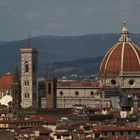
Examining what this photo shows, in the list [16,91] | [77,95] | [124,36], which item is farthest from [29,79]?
[124,36]

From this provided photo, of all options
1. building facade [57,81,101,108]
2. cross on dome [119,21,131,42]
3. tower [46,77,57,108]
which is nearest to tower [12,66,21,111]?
tower [46,77,57,108]

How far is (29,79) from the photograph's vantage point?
138375mm

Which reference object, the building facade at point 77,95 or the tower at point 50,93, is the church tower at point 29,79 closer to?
the tower at point 50,93

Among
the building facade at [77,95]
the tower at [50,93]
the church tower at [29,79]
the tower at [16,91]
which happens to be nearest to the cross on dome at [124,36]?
the building facade at [77,95]

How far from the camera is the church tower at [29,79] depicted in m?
137

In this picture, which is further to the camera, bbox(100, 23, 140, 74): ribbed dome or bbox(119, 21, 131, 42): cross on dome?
bbox(119, 21, 131, 42): cross on dome

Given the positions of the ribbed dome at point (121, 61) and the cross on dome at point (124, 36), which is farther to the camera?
the cross on dome at point (124, 36)

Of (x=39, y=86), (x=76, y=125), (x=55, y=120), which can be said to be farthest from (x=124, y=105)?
(x=39, y=86)

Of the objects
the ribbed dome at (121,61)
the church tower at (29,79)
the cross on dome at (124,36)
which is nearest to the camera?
the ribbed dome at (121,61)

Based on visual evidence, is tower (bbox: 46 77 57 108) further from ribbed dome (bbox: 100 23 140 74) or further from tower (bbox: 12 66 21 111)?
ribbed dome (bbox: 100 23 140 74)

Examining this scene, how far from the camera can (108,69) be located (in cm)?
13412

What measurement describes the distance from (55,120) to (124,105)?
58.9ft

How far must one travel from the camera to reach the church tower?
13688 centimetres

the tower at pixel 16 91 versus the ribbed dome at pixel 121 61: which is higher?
the ribbed dome at pixel 121 61
